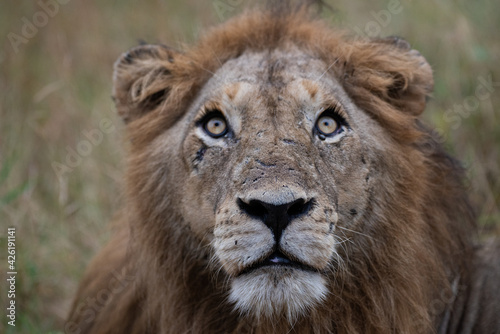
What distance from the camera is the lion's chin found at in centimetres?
289

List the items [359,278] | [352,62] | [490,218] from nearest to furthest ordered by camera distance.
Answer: [359,278] → [352,62] → [490,218]

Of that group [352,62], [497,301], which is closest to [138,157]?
[352,62]

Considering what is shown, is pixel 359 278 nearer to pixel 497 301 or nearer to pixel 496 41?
pixel 497 301

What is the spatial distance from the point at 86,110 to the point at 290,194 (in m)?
5.34

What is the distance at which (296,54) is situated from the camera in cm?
377

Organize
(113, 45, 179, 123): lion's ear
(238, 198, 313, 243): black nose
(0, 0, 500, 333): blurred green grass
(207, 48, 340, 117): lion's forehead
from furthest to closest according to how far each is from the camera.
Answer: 1. (0, 0, 500, 333): blurred green grass
2. (113, 45, 179, 123): lion's ear
3. (207, 48, 340, 117): lion's forehead
4. (238, 198, 313, 243): black nose

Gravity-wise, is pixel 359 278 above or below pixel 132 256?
above

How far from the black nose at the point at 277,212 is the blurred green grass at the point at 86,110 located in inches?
72.8

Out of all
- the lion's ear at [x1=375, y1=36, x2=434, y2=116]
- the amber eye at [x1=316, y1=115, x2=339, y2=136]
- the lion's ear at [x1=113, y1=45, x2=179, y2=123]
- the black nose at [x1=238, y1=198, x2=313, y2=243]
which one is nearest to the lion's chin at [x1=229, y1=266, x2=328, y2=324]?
the black nose at [x1=238, y1=198, x2=313, y2=243]

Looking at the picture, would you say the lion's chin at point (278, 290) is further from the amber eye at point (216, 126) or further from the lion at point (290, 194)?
the amber eye at point (216, 126)

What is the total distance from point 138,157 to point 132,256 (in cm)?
59

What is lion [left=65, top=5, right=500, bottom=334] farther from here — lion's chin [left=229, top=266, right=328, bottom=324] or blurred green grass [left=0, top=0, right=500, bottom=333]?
blurred green grass [left=0, top=0, right=500, bottom=333]

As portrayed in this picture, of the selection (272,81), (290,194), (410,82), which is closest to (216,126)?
(272,81)

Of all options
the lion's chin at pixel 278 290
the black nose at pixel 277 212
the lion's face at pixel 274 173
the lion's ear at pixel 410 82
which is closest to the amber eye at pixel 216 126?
the lion's face at pixel 274 173
